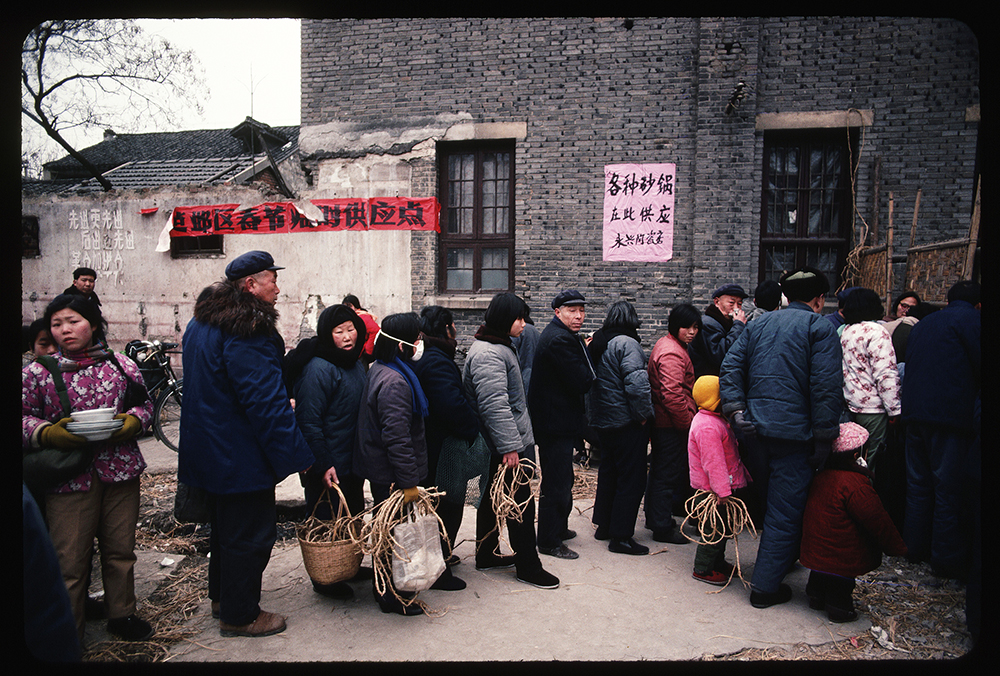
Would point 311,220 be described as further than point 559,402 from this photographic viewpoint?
Yes

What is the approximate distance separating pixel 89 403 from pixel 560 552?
10.6 ft

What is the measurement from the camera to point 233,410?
10.3 feet

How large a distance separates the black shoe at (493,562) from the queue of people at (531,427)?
0.08ft

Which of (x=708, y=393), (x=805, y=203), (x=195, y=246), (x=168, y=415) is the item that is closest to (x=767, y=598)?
(x=708, y=393)

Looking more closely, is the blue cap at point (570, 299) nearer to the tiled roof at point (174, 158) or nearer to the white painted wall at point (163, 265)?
the white painted wall at point (163, 265)

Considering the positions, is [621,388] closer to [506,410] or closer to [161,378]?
[506,410]

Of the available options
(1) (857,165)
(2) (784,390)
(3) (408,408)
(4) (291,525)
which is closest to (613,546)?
(2) (784,390)

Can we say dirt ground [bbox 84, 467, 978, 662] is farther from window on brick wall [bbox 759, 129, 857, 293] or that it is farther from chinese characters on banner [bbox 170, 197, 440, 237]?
chinese characters on banner [bbox 170, 197, 440, 237]

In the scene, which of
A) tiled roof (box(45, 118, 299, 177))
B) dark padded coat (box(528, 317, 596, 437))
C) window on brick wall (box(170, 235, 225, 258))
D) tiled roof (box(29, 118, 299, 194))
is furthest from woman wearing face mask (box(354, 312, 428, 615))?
tiled roof (box(45, 118, 299, 177))

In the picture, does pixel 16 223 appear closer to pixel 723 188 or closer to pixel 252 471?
pixel 252 471

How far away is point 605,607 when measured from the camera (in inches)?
141

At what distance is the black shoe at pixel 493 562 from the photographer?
13.6 ft

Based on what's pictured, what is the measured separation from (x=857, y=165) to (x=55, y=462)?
944 cm

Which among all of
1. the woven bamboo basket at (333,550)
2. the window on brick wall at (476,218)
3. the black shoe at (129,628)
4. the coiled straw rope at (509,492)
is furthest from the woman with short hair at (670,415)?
the window on brick wall at (476,218)
